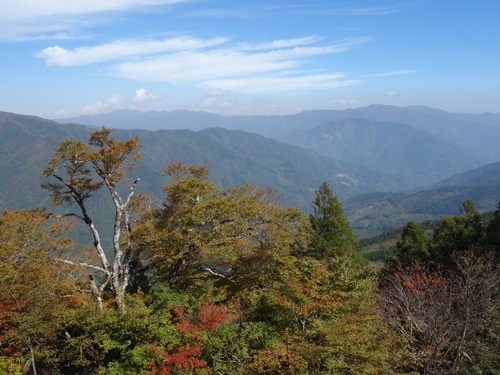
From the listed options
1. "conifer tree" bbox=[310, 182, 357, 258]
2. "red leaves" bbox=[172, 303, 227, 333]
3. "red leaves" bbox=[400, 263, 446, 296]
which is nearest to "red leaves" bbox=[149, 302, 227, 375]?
"red leaves" bbox=[172, 303, 227, 333]

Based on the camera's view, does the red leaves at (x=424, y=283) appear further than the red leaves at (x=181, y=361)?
Yes

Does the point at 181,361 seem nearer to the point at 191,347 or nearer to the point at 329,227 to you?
the point at 191,347

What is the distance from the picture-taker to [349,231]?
3519 centimetres

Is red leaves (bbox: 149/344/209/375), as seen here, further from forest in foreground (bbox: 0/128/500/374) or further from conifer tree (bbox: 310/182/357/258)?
conifer tree (bbox: 310/182/357/258)

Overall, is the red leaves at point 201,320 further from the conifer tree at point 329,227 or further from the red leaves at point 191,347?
the conifer tree at point 329,227

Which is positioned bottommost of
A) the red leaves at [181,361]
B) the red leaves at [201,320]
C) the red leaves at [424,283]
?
the red leaves at [424,283]

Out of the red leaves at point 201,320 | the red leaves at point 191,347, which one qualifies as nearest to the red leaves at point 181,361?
the red leaves at point 191,347

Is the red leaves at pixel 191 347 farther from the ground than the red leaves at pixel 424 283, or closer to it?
farther from the ground

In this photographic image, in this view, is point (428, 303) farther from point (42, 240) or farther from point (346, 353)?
point (42, 240)

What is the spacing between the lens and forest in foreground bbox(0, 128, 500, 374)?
1423cm

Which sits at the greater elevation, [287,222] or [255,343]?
[287,222]

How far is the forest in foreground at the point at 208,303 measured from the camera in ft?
46.7

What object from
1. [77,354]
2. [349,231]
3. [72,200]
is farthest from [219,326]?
[349,231]

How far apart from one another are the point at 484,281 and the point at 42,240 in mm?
25864
